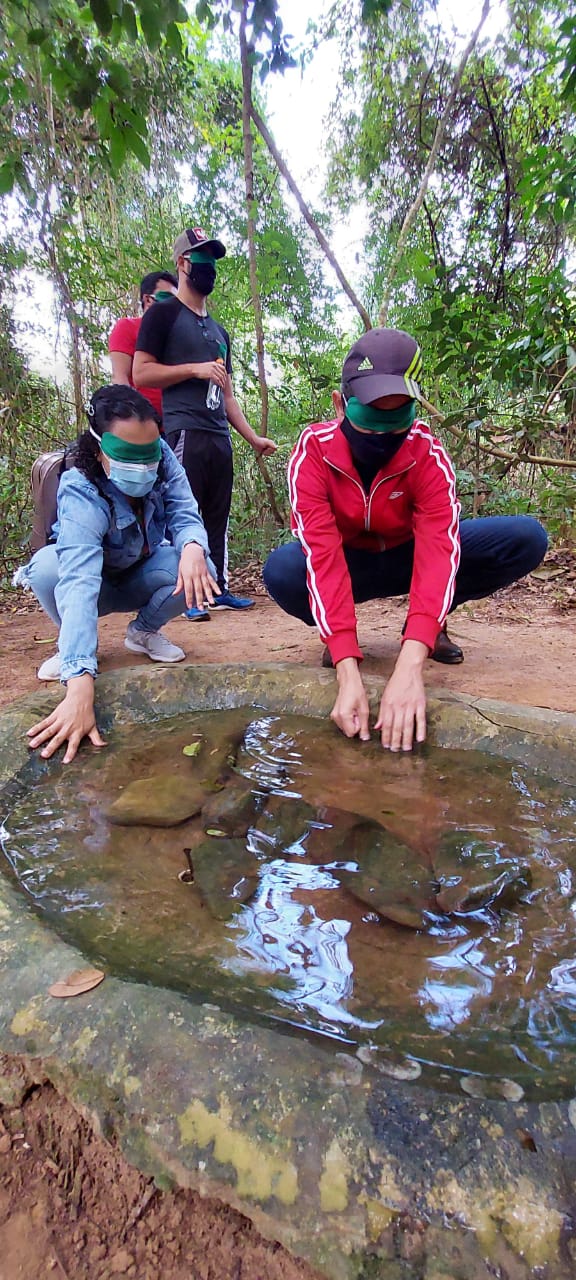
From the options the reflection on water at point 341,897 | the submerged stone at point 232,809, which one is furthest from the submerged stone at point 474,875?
the submerged stone at point 232,809

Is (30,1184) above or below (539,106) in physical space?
below

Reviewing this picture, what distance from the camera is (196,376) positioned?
3.03m

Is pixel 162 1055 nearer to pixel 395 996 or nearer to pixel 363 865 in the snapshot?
pixel 395 996

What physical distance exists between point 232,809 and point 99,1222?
754 millimetres

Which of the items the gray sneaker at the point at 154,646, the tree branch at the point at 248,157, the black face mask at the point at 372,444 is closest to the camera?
the black face mask at the point at 372,444

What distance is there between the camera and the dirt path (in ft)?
7.54

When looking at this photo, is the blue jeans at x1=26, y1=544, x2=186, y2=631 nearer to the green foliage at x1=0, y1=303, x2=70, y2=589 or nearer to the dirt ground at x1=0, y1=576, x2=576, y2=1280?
the dirt ground at x1=0, y1=576, x2=576, y2=1280

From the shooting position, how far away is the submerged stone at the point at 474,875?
118 centimetres

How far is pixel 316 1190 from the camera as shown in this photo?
0.71 m

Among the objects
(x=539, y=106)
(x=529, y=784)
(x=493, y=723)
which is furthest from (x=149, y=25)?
(x=539, y=106)

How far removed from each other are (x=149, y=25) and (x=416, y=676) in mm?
1991

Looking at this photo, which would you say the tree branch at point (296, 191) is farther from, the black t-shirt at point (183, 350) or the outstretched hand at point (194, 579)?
the outstretched hand at point (194, 579)

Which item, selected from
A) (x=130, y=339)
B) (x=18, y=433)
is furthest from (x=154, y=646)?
(x=18, y=433)

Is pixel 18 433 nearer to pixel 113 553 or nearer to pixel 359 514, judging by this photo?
pixel 113 553
